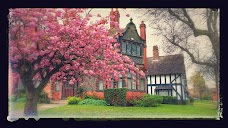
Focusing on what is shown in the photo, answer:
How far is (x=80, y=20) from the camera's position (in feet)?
37.1

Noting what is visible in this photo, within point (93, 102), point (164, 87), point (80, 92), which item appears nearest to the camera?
point (93, 102)

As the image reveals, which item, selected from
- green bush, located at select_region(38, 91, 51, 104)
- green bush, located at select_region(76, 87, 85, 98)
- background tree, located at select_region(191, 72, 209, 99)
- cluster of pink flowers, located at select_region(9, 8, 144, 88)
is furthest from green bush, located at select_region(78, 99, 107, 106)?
background tree, located at select_region(191, 72, 209, 99)

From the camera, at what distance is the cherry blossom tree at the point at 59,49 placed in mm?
11148

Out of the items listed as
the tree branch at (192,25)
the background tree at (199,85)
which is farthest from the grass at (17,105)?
the tree branch at (192,25)

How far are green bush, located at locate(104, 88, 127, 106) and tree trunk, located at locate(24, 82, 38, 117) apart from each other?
7.90 feet

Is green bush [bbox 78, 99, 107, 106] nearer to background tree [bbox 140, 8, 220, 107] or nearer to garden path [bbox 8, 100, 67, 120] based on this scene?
garden path [bbox 8, 100, 67, 120]

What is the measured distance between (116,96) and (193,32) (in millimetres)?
3473

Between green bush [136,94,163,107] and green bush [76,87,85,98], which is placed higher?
green bush [76,87,85,98]

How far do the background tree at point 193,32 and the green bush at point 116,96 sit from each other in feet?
7.07

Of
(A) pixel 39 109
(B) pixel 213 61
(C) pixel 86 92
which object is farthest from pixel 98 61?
(B) pixel 213 61

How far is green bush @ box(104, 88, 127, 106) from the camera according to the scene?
11.3 metres

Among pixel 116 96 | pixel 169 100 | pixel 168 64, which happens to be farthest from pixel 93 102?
pixel 168 64

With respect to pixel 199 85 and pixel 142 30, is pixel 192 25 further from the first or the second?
pixel 199 85

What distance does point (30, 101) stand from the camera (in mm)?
11297
